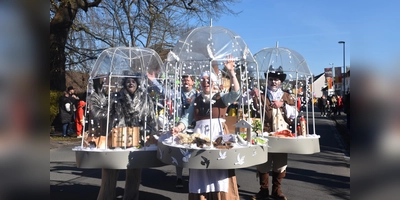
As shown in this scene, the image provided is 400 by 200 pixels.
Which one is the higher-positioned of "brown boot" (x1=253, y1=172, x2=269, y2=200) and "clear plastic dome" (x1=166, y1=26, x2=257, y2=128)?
"clear plastic dome" (x1=166, y1=26, x2=257, y2=128)

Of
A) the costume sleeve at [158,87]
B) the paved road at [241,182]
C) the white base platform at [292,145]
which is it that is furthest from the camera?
the paved road at [241,182]

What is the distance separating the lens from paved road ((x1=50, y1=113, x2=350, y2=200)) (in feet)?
18.9

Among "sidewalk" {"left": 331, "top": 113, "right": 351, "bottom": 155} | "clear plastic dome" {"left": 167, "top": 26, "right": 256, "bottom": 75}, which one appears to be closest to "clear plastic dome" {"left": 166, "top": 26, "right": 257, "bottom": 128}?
"clear plastic dome" {"left": 167, "top": 26, "right": 256, "bottom": 75}

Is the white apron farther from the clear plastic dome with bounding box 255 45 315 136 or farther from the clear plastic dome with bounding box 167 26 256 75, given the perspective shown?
the clear plastic dome with bounding box 255 45 315 136

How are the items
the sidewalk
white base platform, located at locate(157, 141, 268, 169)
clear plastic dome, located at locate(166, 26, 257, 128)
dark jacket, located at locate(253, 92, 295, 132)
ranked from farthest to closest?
dark jacket, located at locate(253, 92, 295, 132)
clear plastic dome, located at locate(166, 26, 257, 128)
white base platform, located at locate(157, 141, 268, 169)
the sidewalk

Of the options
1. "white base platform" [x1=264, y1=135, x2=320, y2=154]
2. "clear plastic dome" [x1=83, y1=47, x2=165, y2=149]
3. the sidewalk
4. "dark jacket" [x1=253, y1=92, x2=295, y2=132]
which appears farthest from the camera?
"dark jacket" [x1=253, y1=92, x2=295, y2=132]

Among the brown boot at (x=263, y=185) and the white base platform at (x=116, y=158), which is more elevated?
the white base platform at (x=116, y=158)

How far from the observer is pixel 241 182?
665cm

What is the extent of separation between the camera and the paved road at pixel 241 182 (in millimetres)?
5750

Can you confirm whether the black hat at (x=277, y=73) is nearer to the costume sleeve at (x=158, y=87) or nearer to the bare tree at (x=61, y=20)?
the costume sleeve at (x=158, y=87)

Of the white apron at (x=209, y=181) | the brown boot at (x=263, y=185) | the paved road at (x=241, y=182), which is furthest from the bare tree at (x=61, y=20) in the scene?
the white apron at (x=209, y=181)

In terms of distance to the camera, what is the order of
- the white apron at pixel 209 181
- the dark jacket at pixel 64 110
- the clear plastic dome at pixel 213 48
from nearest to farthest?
the white apron at pixel 209 181, the clear plastic dome at pixel 213 48, the dark jacket at pixel 64 110
